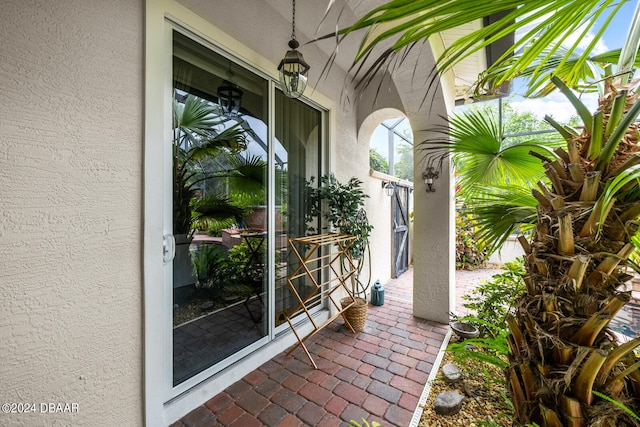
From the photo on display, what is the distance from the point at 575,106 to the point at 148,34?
7.89ft

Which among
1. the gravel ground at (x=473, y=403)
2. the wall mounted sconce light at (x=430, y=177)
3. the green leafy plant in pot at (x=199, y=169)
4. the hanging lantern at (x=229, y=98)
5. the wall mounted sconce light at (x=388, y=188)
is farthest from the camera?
the wall mounted sconce light at (x=388, y=188)

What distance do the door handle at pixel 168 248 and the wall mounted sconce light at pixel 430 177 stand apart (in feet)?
9.62

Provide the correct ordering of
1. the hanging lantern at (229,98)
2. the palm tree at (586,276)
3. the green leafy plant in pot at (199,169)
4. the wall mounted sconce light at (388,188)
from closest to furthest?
the palm tree at (586,276) → the green leafy plant in pot at (199,169) → the hanging lantern at (229,98) → the wall mounted sconce light at (388,188)

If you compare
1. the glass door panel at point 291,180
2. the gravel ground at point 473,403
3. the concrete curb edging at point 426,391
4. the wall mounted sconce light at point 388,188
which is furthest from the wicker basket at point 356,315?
the wall mounted sconce light at point 388,188

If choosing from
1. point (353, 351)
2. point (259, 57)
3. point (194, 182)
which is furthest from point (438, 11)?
point (353, 351)

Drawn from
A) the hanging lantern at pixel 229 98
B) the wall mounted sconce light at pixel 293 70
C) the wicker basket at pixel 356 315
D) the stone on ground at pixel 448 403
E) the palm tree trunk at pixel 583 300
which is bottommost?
the stone on ground at pixel 448 403

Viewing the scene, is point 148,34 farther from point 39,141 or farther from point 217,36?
point 39,141

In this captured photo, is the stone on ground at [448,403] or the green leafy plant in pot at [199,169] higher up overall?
the green leafy plant in pot at [199,169]

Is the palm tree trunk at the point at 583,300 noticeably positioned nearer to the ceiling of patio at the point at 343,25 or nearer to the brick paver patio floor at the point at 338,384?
the brick paver patio floor at the point at 338,384

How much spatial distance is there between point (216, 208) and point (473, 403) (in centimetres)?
253

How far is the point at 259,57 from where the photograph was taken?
2426 mm

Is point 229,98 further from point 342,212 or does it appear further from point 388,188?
point 388,188

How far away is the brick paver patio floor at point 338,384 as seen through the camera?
1.87m

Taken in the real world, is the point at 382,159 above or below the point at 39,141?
above
